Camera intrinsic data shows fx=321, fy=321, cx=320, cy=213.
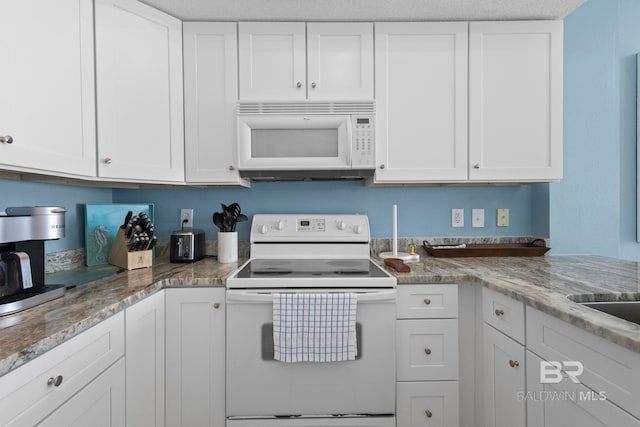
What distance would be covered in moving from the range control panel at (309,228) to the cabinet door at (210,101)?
36 cm

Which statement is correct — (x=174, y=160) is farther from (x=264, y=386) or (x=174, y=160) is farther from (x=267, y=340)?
(x=264, y=386)

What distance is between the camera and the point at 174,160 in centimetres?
181

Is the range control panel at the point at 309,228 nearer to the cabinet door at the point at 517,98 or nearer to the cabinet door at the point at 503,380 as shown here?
the cabinet door at the point at 517,98

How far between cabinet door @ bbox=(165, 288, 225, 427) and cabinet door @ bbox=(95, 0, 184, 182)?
0.72m

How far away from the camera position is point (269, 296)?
1456 mm

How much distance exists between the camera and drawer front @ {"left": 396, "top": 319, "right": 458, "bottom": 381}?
1.52 meters

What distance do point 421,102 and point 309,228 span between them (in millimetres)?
999

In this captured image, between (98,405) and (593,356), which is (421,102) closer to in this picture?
(593,356)

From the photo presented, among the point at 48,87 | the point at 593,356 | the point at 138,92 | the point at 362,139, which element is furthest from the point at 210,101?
the point at 593,356

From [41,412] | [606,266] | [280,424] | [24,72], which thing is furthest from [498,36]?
[41,412]

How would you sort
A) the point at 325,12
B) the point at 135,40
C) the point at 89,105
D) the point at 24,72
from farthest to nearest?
the point at 325,12 → the point at 135,40 → the point at 89,105 → the point at 24,72

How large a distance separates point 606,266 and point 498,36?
4.52 feet

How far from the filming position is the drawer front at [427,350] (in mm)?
1517

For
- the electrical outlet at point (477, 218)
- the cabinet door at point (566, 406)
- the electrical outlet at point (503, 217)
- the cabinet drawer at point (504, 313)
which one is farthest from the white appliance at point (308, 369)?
the electrical outlet at point (503, 217)
